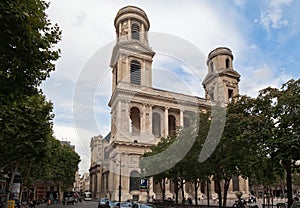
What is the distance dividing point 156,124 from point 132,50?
17.0 m

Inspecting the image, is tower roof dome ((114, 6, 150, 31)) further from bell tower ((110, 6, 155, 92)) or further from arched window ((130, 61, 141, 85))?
arched window ((130, 61, 141, 85))

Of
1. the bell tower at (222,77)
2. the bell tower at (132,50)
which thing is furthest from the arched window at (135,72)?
the bell tower at (222,77)

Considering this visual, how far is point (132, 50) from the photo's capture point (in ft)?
218

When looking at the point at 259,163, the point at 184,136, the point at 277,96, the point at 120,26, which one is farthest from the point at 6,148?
the point at 120,26

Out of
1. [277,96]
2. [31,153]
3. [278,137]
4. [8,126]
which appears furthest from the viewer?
[31,153]

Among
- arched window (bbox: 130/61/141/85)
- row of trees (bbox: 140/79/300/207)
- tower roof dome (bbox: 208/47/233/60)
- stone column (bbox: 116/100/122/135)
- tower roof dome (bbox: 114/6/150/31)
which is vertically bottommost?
row of trees (bbox: 140/79/300/207)

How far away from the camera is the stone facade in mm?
57603

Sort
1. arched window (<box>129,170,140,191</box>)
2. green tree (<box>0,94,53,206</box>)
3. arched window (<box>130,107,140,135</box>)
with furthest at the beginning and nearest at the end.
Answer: arched window (<box>130,107,140,135</box>) < arched window (<box>129,170,140,191</box>) < green tree (<box>0,94,53,206</box>)

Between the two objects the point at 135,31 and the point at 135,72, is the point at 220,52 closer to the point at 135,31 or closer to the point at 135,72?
the point at 135,31

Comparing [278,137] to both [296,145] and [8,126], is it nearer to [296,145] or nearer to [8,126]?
[296,145]

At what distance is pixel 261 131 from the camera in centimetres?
1800

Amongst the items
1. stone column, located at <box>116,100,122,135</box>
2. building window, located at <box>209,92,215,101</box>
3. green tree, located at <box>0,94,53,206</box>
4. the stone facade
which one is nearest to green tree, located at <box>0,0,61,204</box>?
green tree, located at <box>0,94,53,206</box>

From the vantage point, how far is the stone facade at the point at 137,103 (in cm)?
5760

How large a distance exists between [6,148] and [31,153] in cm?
218
